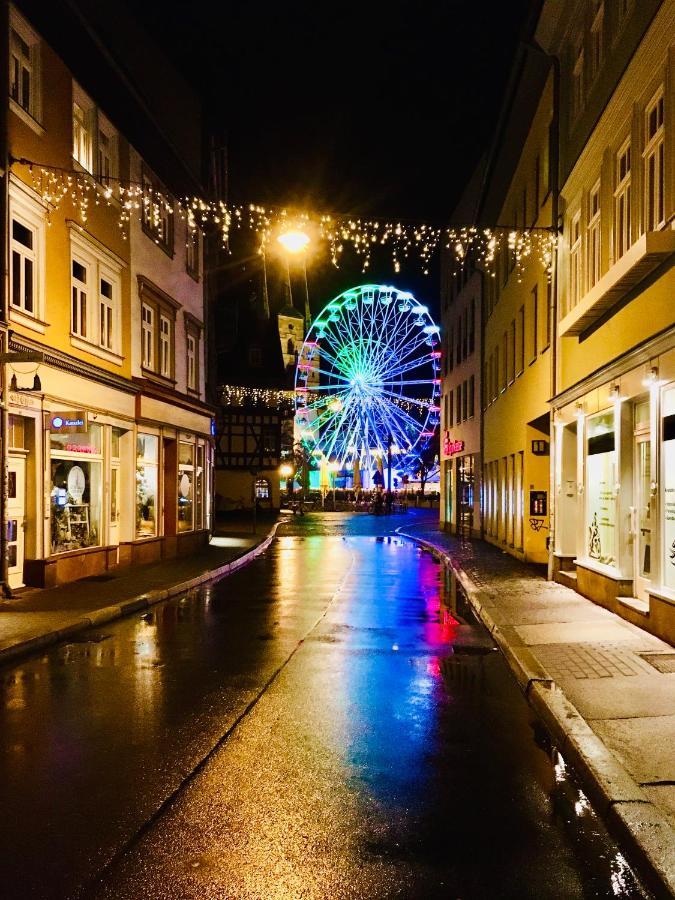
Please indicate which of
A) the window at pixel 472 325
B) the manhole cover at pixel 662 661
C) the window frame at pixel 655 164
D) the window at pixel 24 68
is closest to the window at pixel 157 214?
the window at pixel 24 68

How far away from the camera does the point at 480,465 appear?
29969 millimetres

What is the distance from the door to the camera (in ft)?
47.1

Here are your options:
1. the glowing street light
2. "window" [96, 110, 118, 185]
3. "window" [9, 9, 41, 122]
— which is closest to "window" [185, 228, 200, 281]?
"window" [96, 110, 118, 185]

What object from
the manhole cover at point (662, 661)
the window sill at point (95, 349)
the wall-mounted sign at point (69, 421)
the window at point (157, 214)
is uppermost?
the window at point (157, 214)

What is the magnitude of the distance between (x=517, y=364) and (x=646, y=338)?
11902mm

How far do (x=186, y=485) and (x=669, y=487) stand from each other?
17.1 m

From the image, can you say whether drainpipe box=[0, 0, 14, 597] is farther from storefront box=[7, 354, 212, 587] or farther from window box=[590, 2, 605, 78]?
window box=[590, 2, 605, 78]

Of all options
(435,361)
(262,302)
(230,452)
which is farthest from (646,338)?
(262,302)

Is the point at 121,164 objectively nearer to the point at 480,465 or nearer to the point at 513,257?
the point at 513,257

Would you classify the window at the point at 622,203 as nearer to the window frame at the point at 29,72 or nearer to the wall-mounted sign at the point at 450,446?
the window frame at the point at 29,72

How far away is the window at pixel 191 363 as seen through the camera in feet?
82.6

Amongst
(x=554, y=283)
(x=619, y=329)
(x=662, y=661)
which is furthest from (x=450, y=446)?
(x=662, y=661)

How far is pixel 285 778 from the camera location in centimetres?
543

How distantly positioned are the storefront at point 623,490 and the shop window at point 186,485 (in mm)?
11901
